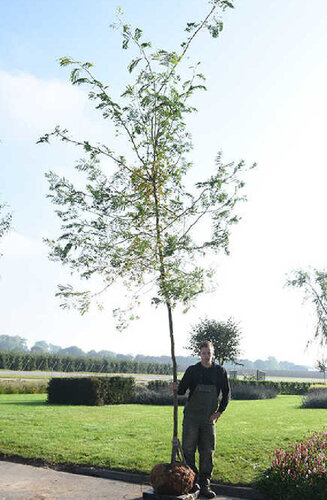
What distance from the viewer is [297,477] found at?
6906 millimetres

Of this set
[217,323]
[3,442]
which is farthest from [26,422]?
[217,323]

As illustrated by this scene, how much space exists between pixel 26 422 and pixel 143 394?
28.9ft

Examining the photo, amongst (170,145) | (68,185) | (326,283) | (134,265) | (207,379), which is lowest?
(207,379)

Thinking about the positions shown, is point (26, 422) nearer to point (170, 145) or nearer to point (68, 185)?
point (68, 185)

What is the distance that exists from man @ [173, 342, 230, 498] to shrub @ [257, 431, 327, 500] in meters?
0.87

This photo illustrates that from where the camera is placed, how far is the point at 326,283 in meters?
35.9

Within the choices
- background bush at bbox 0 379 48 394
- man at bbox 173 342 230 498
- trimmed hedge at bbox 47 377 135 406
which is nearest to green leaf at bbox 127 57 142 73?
man at bbox 173 342 230 498

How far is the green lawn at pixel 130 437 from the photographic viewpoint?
8.60m

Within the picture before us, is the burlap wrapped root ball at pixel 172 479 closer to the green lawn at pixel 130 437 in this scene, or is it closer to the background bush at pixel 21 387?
the green lawn at pixel 130 437

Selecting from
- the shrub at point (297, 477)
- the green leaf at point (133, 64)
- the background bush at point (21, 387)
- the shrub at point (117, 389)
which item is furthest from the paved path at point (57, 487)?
the background bush at point (21, 387)

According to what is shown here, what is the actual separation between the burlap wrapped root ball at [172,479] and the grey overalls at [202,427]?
432mm

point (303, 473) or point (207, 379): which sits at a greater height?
point (207, 379)

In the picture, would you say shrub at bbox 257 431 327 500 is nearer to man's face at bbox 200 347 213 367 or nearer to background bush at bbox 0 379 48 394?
man's face at bbox 200 347 213 367

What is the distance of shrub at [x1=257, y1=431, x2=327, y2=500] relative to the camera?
6.64 metres
